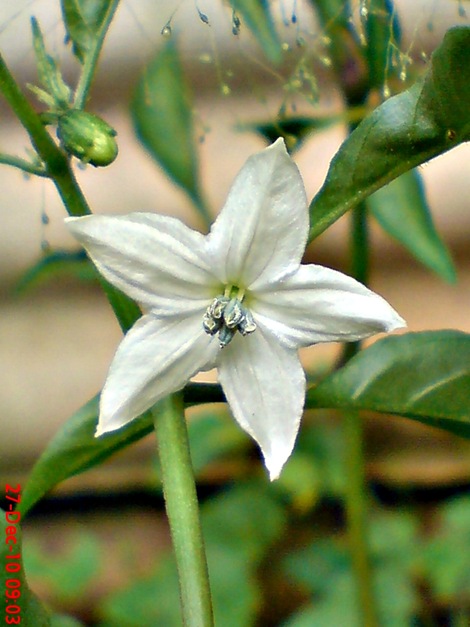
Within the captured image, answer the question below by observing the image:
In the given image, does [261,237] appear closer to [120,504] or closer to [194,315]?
[194,315]

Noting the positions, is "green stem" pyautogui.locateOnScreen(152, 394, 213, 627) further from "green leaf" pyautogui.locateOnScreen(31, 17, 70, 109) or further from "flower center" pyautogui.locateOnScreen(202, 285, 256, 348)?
"green leaf" pyautogui.locateOnScreen(31, 17, 70, 109)

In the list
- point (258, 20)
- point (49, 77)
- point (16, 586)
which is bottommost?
point (16, 586)

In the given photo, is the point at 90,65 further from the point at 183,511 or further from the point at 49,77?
the point at 183,511

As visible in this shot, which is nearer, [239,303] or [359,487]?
[239,303]

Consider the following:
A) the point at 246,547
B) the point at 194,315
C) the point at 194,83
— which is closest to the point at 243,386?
the point at 194,315

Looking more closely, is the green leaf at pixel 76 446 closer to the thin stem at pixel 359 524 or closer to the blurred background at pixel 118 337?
the thin stem at pixel 359 524

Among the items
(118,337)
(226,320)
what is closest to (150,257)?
(226,320)

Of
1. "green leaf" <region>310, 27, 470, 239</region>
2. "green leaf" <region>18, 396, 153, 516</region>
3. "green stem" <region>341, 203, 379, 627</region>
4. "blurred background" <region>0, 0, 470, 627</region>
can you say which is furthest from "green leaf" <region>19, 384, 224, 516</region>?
"blurred background" <region>0, 0, 470, 627</region>
